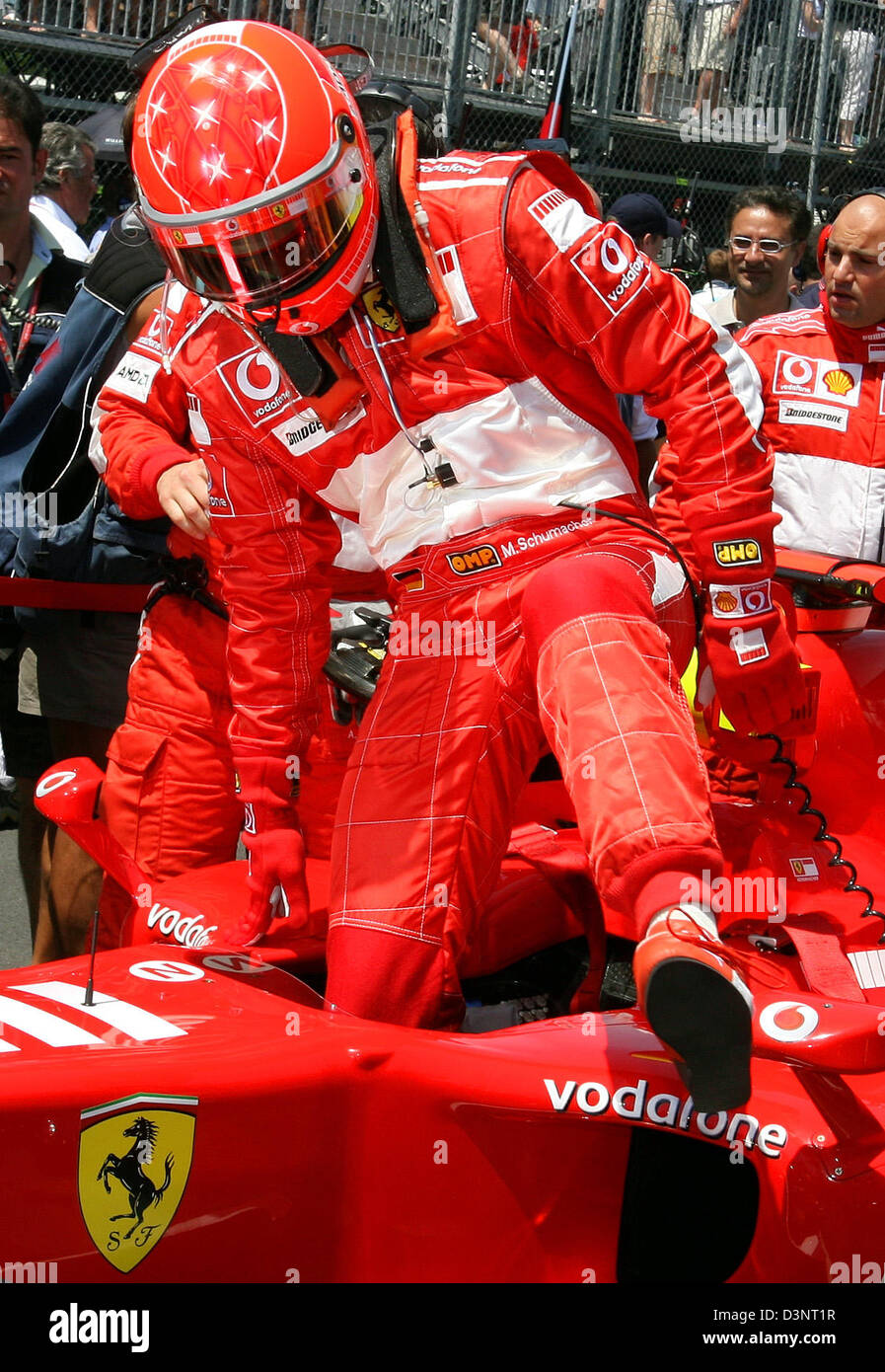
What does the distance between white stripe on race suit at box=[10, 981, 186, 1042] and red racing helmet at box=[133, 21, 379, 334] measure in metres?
1.14

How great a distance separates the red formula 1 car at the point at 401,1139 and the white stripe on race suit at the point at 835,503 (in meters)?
1.66

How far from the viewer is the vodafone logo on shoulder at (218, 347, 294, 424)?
2.71 meters

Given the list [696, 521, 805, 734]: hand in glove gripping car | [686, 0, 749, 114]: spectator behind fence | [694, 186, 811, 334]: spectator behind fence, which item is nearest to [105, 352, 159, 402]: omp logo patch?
[696, 521, 805, 734]: hand in glove gripping car

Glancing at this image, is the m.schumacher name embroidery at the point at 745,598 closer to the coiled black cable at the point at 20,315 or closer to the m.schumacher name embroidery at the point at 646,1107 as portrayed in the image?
the m.schumacher name embroidery at the point at 646,1107

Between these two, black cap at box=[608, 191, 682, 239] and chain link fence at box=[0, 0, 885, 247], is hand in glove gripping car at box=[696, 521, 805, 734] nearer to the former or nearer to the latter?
black cap at box=[608, 191, 682, 239]

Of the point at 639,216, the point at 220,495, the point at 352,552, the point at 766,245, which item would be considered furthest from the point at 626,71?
the point at 220,495

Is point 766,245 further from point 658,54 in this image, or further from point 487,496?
point 658,54

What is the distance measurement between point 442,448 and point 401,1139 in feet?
A: 3.83

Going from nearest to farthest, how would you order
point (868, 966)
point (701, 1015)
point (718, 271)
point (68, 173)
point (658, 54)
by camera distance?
point (701, 1015), point (868, 966), point (68, 173), point (718, 271), point (658, 54)

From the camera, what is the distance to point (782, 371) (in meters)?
3.93

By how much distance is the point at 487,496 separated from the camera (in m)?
2.59

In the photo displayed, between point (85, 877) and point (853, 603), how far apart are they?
1.93 meters
